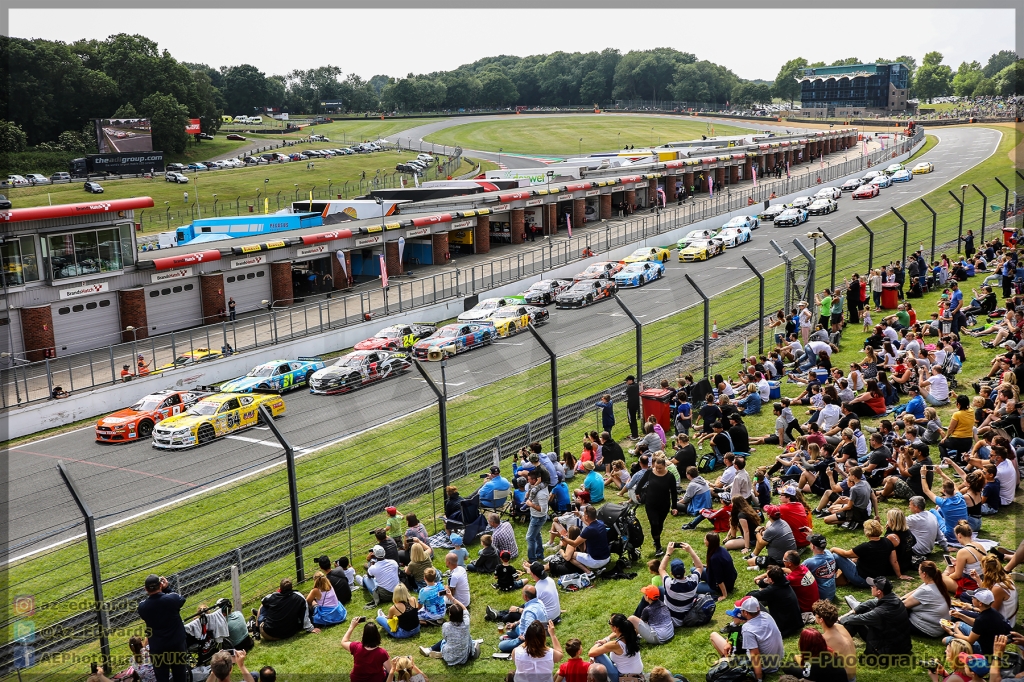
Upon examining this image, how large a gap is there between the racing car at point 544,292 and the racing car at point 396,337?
5.67 meters

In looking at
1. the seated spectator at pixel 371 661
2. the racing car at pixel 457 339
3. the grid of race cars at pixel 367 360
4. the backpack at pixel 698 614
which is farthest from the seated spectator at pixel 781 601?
the racing car at pixel 457 339

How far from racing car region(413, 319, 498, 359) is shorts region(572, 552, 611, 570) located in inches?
754

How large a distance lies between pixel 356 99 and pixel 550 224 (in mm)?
149523

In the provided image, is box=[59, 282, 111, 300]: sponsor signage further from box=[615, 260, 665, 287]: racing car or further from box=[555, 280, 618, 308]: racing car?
box=[615, 260, 665, 287]: racing car

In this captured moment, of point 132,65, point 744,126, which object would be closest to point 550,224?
point 132,65

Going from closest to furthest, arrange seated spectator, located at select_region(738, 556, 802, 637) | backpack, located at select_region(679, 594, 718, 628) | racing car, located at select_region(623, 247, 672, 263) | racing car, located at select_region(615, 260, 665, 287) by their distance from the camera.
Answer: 1. seated spectator, located at select_region(738, 556, 802, 637)
2. backpack, located at select_region(679, 594, 718, 628)
3. racing car, located at select_region(615, 260, 665, 287)
4. racing car, located at select_region(623, 247, 672, 263)

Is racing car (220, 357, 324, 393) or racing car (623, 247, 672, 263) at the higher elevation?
racing car (623, 247, 672, 263)

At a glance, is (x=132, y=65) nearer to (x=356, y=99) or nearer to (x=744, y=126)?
(x=356, y=99)

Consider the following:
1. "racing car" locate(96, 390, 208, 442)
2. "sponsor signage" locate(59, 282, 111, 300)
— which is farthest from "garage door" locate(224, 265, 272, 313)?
"racing car" locate(96, 390, 208, 442)

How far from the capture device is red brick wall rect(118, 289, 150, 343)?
34.0 meters

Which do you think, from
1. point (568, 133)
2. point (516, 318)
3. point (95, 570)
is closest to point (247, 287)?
point (516, 318)

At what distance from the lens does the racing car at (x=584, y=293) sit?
3744 cm

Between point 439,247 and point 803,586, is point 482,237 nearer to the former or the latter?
point 439,247

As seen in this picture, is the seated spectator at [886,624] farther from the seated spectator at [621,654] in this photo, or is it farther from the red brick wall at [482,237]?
the red brick wall at [482,237]
